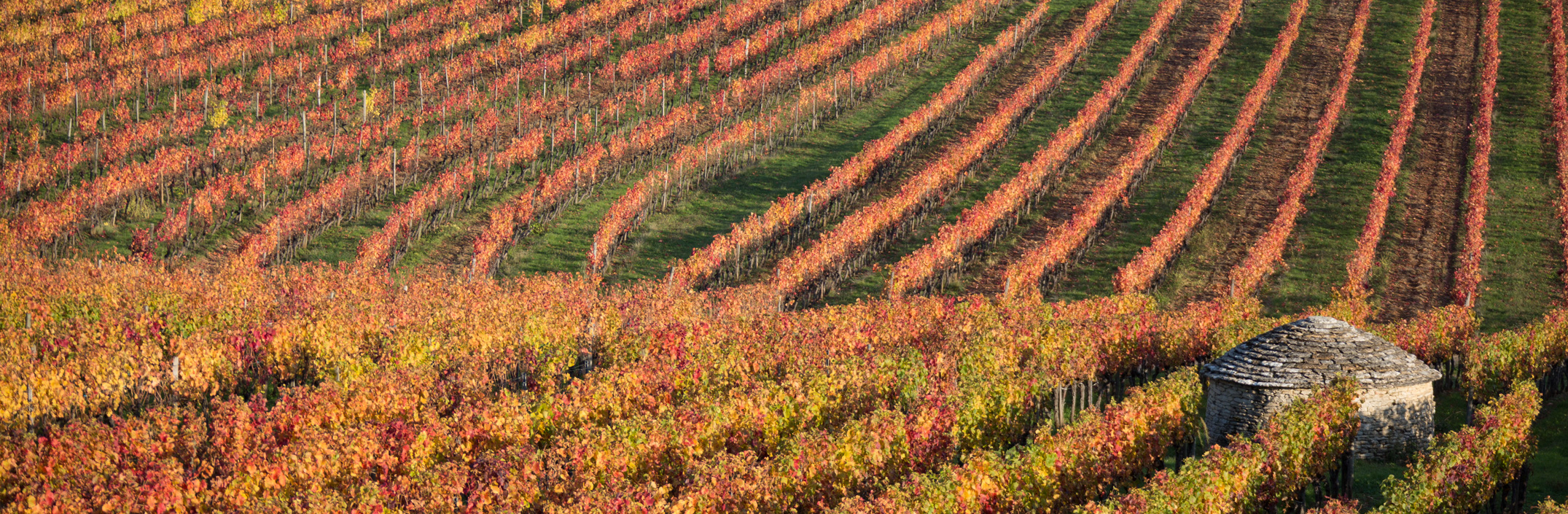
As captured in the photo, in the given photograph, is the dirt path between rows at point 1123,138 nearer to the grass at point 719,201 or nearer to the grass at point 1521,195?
the grass at point 719,201

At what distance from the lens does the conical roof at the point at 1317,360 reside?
24.9 meters

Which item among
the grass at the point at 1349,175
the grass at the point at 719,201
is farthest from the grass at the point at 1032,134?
the grass at the point at 1349,175

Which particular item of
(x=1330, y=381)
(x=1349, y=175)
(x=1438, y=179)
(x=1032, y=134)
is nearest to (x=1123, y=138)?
(x=1032, y=134)

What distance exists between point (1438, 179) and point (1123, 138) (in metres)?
13.7

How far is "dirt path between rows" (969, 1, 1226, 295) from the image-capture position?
46750 millimetres

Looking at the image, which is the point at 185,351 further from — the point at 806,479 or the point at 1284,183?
the point at 1284,183

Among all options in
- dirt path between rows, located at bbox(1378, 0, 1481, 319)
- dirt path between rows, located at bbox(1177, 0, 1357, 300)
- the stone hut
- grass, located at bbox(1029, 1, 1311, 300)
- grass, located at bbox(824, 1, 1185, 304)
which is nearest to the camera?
the stone hut

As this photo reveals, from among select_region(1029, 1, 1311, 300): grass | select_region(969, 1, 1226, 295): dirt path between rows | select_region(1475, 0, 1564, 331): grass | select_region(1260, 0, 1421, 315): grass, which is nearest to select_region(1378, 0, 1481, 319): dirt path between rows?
select_region(1475, 0, 1564, 331): grass

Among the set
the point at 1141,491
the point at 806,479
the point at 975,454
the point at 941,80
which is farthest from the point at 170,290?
the point at 941,80

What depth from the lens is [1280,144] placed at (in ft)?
193

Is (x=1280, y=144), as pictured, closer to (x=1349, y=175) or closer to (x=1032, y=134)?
(x=1349, y=175)

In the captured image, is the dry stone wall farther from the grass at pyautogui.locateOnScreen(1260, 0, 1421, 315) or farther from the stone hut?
the grass at pyautogui.locateOnScreen(1260, 0, 1421, 315)

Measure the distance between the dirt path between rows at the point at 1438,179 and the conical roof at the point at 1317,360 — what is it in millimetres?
17358

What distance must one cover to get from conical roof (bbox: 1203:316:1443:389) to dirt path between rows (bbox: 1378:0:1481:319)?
17.4 metres
